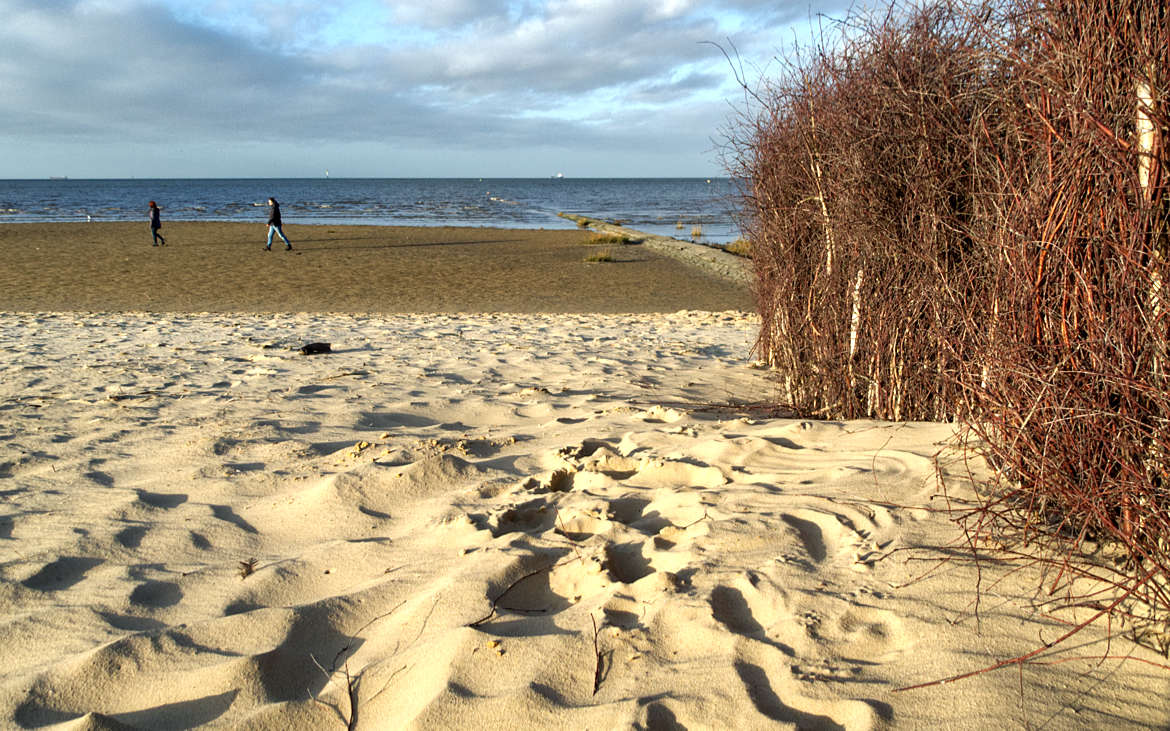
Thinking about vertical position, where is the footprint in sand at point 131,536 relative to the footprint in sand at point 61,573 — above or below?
above

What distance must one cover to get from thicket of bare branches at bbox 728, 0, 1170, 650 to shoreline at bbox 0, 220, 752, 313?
10.4m

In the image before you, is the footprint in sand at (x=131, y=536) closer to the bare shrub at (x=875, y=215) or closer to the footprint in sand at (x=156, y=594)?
the footprint in sand at (x=156, y=594)

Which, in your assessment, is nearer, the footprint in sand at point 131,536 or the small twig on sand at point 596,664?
the small twig on sand at point 596,664

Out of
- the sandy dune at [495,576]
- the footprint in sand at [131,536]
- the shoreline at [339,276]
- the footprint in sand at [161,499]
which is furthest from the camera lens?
the shoreline at [339,276]

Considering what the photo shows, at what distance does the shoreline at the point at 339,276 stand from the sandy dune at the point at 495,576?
946 centimetres

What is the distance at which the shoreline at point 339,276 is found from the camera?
14125mm

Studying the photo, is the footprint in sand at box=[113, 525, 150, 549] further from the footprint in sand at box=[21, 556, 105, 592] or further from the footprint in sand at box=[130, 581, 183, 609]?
the footprint in sand at box=[130, 581, 183, 609]

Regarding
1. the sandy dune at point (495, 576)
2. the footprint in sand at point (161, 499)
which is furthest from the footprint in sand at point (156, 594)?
the footprint in sand at point (161, 499)

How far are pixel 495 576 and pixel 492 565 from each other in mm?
74

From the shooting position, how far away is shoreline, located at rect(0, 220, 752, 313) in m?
14.1

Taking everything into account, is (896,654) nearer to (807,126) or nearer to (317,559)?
(317,559)

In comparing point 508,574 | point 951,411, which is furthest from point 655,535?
point 951,411

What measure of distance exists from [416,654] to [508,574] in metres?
0.50

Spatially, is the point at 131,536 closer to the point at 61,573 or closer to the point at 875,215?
the point at 61,573
